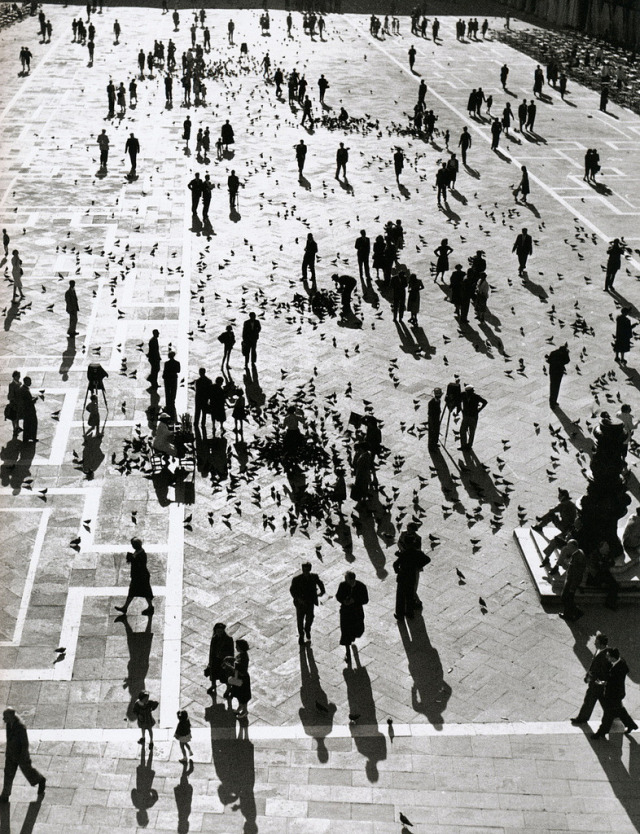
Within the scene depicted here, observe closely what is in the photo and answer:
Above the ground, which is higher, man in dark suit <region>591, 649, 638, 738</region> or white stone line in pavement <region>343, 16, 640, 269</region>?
man in dark suit <region>591, 649, 638, 738</region>

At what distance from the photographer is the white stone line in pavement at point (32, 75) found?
42531 millimetres

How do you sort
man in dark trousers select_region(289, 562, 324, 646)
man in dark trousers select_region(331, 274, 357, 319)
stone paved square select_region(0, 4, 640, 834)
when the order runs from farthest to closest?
man in dark trousers select_region(331, 274, 357, 319), man in dark trousers select_region(289, 562, 324, 646), stone paved square select_region(0, 4, 640, 834)

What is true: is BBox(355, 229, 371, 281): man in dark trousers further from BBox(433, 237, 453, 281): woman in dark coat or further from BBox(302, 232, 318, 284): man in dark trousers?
BBox(433, 237, 453, 281): woman in dark coat

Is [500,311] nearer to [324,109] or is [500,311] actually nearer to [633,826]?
[633,826]

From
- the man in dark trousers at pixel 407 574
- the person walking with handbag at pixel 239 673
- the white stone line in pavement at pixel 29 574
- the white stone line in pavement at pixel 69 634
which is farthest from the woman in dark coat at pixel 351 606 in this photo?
the white stone line in pavement at pixel 29 574

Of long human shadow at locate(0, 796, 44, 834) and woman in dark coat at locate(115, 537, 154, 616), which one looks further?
woman in dark coat at locate(115, 537, 154, 616)

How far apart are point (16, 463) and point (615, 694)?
10.6m

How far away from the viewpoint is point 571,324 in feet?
78.8

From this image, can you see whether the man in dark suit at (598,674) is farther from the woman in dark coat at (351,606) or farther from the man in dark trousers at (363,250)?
the man in dark trousers at (363,250)

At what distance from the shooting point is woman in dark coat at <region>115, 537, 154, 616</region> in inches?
548

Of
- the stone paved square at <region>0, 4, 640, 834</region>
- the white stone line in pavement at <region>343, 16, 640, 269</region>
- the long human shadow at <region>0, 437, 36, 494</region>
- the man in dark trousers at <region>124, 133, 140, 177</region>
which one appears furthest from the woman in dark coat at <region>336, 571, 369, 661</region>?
the man in dark trousers at <region>124, 133, 140, 177</region>

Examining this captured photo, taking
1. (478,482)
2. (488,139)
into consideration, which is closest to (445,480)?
(478,482)

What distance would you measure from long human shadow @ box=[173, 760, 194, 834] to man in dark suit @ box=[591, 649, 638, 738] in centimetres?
479

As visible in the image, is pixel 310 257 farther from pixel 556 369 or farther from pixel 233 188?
pixel 556 369
